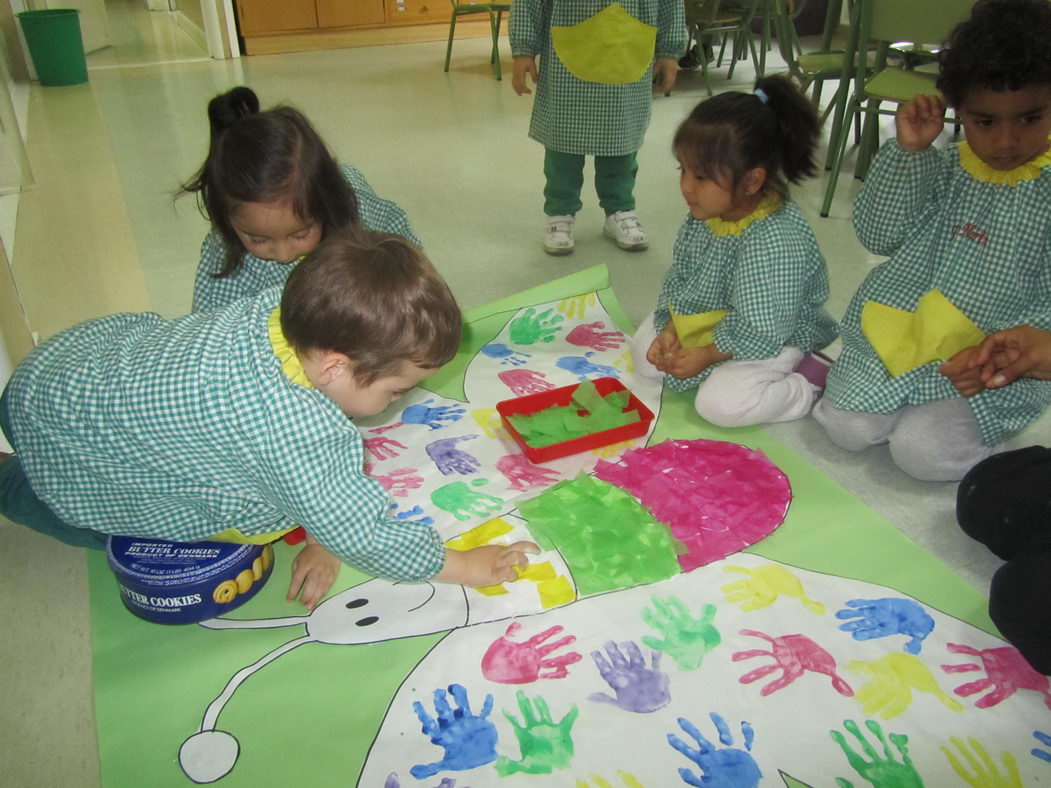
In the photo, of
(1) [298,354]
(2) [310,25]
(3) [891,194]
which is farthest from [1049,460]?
(2) [310,25]

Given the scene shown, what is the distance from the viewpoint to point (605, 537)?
1.22 m

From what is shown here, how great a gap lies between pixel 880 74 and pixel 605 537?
196 cm

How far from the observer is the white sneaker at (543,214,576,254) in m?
2.24

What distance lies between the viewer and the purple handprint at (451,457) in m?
1.40

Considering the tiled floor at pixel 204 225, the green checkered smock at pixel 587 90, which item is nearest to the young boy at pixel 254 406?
the tiled floor at pixel 204 225

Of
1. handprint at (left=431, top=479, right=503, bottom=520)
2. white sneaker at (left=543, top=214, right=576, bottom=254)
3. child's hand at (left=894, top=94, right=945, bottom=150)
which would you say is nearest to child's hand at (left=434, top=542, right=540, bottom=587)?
handprint at (left=431, top=479, right=503, bottom=520)

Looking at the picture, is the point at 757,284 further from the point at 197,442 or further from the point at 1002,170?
the point at 197,442

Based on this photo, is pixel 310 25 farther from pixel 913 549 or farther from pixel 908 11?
pixel 913 549

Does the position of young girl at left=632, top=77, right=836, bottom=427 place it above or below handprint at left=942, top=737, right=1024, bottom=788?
above

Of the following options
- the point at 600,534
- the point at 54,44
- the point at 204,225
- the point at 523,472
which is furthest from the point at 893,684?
the point at 54,44

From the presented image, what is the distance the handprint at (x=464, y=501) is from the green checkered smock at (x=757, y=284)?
47 centimetres

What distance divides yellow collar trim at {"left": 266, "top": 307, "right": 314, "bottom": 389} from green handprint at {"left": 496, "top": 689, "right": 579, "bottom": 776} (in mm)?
457

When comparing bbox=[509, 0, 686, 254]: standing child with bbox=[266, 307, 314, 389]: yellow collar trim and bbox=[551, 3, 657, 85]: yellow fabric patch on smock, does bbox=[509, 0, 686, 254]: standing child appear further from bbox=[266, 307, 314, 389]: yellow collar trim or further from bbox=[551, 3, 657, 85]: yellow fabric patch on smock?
bbox=[266, 307, 314, 389]: yellow collar trim

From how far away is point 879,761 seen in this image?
0.93 meters
